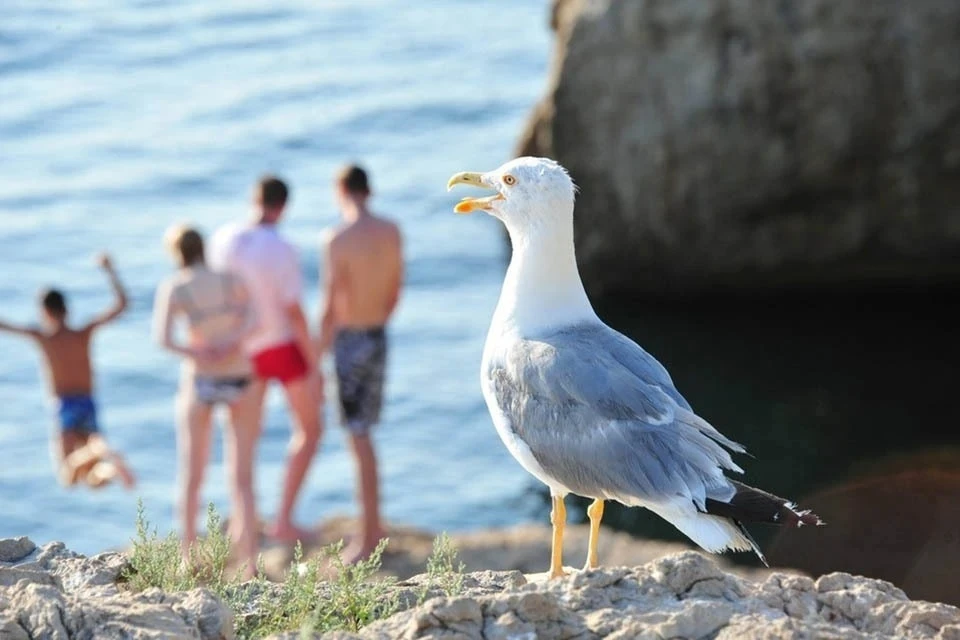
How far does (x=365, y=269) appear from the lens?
1091 cm

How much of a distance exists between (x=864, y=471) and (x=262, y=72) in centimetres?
1224

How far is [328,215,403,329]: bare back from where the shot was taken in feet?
35.6

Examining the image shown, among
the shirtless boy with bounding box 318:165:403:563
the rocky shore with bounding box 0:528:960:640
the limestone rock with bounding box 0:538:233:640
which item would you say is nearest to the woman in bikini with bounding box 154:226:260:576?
the shirtless boy with bounding box 318:165:403:563

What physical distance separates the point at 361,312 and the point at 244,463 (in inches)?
49.7

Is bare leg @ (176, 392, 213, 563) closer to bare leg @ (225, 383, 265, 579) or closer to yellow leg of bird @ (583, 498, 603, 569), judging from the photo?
bare leg @ (225, 383, 265, 579)

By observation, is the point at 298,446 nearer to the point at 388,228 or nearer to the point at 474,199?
the point at 388,228

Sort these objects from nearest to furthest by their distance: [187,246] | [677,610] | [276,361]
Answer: [677,610], [187,246], [276,361]

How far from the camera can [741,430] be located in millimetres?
13672

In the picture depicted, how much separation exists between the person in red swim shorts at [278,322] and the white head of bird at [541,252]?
474cm

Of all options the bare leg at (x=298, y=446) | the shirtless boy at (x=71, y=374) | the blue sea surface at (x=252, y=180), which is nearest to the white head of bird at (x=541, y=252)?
the bare leg at (x=298, y=446)

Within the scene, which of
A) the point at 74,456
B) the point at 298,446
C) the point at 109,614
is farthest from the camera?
the point at 74,456

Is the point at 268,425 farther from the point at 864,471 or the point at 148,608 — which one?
the point at 148,608

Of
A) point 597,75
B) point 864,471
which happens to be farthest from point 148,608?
point 597,75

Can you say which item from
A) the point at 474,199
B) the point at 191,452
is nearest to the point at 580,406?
the point at 474,199
